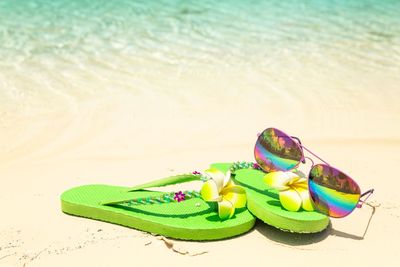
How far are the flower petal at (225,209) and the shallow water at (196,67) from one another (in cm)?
127

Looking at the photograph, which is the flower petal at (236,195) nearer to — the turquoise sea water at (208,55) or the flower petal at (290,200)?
the flower petal at (290,200)

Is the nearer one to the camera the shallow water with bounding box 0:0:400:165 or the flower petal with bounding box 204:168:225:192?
the flower petal with bounding box 204:168:225:192

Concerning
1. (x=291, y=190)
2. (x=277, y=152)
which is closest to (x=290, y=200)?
(x=291, y=190)

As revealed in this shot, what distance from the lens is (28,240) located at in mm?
1971

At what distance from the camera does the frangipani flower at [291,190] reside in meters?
1.95

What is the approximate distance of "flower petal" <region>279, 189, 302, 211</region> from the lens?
6.36 ft

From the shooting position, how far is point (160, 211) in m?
2.10

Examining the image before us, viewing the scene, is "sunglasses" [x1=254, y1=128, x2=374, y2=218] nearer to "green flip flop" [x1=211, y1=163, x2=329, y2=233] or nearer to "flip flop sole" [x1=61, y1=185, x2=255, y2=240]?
"green flip flop" [x1=211, y1=163, x2=329, y2=233]

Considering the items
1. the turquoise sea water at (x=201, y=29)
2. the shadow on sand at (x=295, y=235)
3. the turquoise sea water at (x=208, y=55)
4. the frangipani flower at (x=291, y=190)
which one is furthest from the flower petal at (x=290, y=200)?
the turquoise sea water at (x=201, y=29)

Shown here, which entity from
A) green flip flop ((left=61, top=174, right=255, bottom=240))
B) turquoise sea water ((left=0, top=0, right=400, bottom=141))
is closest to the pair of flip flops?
green flip flop ((left=61, top=174, right=255, bottom=240))

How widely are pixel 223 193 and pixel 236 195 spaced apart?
2.1 inches

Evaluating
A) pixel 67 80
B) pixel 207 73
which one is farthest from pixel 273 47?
pixel 67 80

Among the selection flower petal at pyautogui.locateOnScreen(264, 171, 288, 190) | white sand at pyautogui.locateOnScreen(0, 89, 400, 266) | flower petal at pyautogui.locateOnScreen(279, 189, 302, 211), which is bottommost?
white sand at pyautogui.locateOnScreen(0, 89, 400, 266)

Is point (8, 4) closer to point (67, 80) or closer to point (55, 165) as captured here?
point (67, 80)
